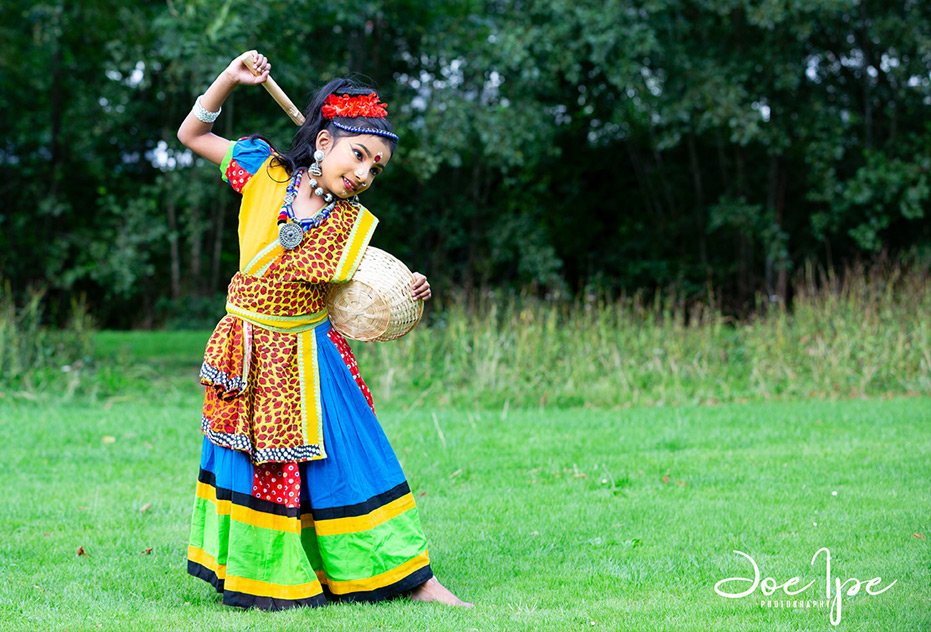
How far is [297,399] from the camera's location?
125 inches

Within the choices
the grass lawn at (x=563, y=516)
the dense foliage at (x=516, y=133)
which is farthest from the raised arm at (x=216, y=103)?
the dense foliage at (x=516, y=133)

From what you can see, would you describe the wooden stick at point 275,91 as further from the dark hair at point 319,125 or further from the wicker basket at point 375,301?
the wicker basket at point 375,301

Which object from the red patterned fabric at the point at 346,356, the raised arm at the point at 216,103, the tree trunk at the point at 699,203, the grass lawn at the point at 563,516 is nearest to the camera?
the grass lawn at the point at 563,516

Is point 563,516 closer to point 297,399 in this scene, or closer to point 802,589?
point 802,589

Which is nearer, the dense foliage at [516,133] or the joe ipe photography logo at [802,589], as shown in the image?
the joe ipe photography logo at [802,589]

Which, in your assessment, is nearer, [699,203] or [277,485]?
[277,485]

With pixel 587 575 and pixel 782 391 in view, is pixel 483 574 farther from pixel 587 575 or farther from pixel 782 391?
pixel 782 391

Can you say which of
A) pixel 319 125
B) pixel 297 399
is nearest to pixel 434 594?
pixel 297 399

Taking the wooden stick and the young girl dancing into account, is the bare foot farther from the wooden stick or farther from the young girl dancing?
the wooden stick

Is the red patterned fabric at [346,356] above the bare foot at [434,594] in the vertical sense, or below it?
above

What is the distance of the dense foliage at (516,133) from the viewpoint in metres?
11.9

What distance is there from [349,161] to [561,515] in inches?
82.6

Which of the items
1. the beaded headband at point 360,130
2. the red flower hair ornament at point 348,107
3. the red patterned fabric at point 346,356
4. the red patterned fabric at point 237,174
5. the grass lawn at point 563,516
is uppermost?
the red flower hair ornament at point 348,107

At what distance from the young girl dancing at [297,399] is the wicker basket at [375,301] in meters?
0.04
